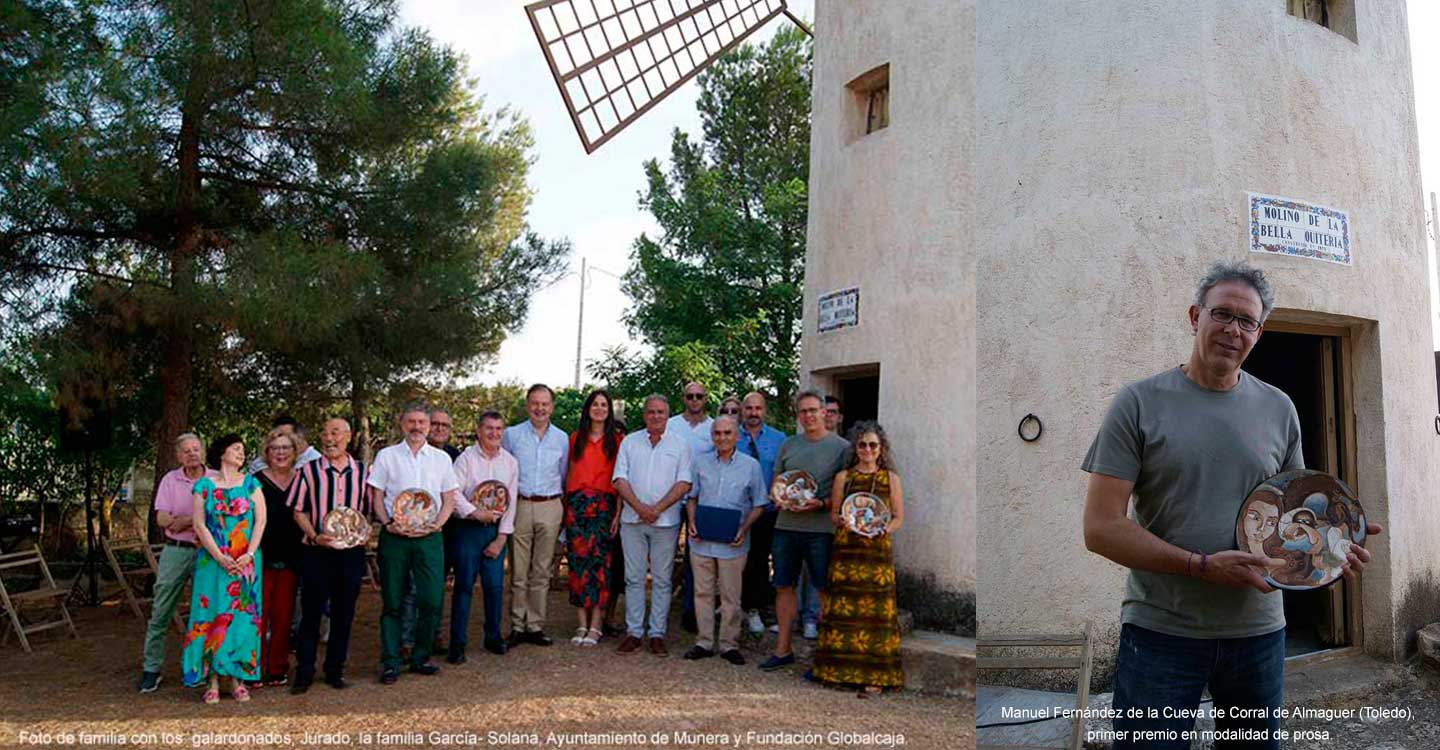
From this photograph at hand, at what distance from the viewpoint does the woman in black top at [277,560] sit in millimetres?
5301

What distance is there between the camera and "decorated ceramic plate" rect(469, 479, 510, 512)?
5.84m

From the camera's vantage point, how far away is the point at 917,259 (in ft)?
20.4

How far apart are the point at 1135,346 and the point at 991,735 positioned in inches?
70.6

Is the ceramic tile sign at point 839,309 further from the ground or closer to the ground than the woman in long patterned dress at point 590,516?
further from the ground

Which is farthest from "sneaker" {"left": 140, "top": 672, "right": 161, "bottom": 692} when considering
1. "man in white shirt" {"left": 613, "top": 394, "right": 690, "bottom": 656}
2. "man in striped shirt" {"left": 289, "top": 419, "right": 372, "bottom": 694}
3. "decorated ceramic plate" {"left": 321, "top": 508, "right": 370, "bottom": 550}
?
"man in white shirt" {"left": 613, "top": 394, "right": 690, "bottom": 656}

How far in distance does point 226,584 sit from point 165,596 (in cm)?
65

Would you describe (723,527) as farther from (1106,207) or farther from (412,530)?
(1106,207)

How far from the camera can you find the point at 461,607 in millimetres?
5711

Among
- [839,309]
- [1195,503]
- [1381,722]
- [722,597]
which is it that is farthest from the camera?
[839,309]

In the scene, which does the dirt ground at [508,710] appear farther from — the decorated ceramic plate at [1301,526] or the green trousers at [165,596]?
the decorated ceramic plate at [1301,526]

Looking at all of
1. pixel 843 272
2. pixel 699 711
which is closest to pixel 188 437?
pixel 699 711

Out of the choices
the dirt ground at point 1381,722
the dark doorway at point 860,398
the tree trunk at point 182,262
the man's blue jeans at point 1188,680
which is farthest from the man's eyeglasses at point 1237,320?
the tree trunk at point 182,262

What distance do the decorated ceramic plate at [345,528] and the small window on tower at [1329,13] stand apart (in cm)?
549

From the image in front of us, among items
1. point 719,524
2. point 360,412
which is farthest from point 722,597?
point 360,412
